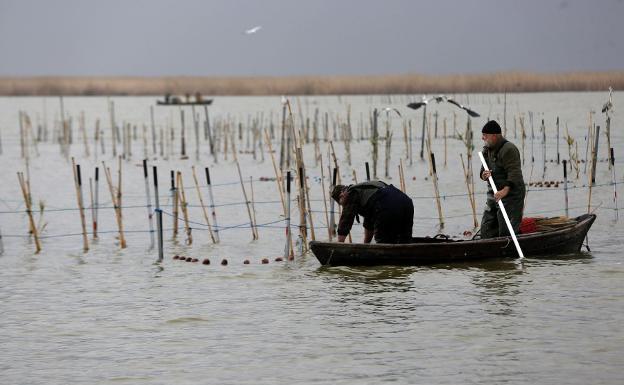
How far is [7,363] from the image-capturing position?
805cm

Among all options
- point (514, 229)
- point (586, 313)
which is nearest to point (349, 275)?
point (514, 229)

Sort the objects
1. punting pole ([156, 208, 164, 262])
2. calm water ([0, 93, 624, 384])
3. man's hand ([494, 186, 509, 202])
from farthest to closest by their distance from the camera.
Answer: punting pole ([156, 208, 164, 262])
man's hand ([494, 186, 509, 202])
calm water ([0, 93, 624, 384])

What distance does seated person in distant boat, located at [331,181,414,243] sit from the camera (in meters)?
11.5

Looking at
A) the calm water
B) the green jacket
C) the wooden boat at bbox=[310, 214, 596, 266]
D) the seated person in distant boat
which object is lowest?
the calm water

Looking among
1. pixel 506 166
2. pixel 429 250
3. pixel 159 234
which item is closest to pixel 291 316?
pixel 429 250

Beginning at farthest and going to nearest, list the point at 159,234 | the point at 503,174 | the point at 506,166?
the point at 159,234 < the point at 503,174 < the point at 506,166

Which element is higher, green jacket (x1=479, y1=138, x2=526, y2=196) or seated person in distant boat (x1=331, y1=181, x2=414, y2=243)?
green jacket (x1=479, y1=138, x2=526, y2=196)

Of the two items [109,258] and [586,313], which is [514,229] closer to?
[586,313]

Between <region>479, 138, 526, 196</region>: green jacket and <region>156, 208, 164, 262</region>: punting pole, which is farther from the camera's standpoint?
<region>156, 208, 164, 262</region>: punting pole

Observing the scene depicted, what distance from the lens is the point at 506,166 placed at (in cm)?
1158

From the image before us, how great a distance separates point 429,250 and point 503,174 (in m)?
1.15

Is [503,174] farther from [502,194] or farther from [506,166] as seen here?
[502,194]

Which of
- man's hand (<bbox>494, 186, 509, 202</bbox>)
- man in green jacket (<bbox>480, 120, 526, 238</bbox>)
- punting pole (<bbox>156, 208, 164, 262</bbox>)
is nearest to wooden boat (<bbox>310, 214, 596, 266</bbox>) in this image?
man in green jacket (<bbox>480, 120, 526, 238</bbox>)

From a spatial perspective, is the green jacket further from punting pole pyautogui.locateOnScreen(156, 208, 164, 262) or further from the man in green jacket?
punting pole pyautogui.locateOnScreen(156, 208, 164, 262)
